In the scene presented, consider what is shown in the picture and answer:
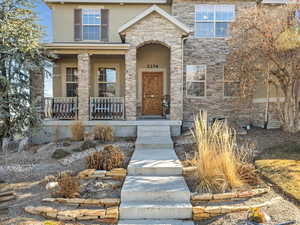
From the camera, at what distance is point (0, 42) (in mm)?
6250

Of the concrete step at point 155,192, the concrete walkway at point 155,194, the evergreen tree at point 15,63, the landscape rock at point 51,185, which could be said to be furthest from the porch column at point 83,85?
the concrete step at point 155,192

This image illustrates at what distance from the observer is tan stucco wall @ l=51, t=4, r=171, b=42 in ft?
40.4

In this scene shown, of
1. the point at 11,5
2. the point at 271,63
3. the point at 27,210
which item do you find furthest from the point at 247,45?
the point at 27,210

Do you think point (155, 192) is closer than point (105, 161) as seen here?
Yes

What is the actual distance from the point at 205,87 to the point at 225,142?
7554 millimetres

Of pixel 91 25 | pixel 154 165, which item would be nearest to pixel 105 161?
pixel 154 165

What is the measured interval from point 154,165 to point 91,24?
969 cm

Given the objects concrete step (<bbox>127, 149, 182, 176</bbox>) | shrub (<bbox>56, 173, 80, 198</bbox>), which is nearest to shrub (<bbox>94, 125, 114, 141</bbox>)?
concrete step (<bbox>127, 149, 182, 176</bbox>)

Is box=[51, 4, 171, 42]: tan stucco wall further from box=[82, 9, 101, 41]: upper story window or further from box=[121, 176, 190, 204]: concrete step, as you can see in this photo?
box=[121, 176, 190, 204]: concrete step

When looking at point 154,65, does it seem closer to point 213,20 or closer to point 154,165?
point 213,20

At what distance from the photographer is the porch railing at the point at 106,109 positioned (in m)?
10.3

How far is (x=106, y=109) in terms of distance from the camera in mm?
10492

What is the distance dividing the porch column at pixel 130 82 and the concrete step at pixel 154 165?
11.0ft

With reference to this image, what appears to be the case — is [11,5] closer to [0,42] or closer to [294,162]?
[0,42]
